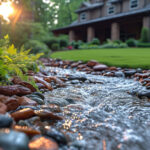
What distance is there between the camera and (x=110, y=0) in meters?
21.7

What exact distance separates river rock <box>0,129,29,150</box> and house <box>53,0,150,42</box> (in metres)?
18.2

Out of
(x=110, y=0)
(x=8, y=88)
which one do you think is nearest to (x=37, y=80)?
(x=8, y=88)

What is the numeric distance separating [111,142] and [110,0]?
22768mm

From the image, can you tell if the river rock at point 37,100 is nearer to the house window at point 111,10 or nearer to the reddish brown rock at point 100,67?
the reddish brown rock at point 100,67

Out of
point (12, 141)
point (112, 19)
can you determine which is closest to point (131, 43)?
point (112, 19)

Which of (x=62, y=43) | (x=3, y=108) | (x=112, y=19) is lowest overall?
(x=3, y=108)

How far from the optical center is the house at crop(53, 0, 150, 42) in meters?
18.6

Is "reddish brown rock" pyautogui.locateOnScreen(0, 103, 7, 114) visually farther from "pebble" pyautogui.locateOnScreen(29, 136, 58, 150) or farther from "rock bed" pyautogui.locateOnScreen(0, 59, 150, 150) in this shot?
"pebble" pyautogui.locateOnScreen(29, 136, 58, 150)

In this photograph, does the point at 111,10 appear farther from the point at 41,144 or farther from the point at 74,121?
the point at 41,144

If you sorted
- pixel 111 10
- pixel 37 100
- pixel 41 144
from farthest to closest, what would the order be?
pixel 111 10 < pixel 37 100 < pixel 41 144

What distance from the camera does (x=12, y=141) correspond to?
3.65ft

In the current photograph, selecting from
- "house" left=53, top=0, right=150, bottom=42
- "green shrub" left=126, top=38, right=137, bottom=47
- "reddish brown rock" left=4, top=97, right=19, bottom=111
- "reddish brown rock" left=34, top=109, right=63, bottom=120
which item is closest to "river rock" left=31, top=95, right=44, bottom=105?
"reddish brown rock" left=4, top=97, right=19, bottom=111

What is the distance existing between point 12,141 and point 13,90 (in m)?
1.58

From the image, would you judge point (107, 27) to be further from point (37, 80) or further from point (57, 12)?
point (37, 80)
